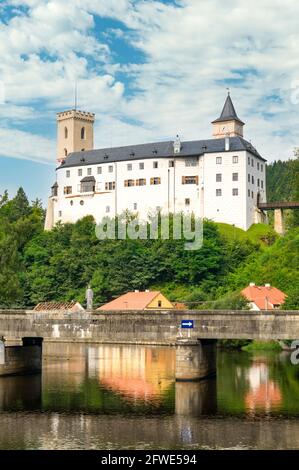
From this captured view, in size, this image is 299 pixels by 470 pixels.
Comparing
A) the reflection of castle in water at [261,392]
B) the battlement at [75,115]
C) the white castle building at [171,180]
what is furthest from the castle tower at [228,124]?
the reflection of castle in water at [261,392]

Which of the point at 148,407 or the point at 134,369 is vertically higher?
the point at 134,369

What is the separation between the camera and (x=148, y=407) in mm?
44125

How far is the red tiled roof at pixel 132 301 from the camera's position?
96.8 meters

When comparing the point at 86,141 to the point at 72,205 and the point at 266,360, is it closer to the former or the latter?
the point at 72,205

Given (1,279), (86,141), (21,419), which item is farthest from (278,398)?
(86,141)

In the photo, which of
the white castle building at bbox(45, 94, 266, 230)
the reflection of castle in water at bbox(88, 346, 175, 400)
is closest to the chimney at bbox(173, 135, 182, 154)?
the white castle building at bbox(45, 94, 266, 230)

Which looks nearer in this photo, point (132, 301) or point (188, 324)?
point (188, 324)

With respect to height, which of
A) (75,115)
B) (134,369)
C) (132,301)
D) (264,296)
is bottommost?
(134,369)

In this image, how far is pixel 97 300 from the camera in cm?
10769

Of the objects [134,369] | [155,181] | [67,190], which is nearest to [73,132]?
[67,190]

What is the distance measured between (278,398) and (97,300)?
62784 millimetres

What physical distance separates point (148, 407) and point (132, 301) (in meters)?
54.7

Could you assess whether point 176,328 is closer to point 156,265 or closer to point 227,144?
point 156,265

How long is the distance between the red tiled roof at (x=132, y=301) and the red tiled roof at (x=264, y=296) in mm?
13354
